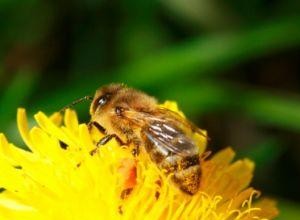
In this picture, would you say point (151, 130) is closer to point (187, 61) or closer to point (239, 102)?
point (187, 61)

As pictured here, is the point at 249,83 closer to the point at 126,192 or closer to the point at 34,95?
the point at 34,95

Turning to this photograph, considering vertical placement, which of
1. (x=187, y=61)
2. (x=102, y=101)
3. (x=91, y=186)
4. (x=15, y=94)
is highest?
(x=187, y=61)

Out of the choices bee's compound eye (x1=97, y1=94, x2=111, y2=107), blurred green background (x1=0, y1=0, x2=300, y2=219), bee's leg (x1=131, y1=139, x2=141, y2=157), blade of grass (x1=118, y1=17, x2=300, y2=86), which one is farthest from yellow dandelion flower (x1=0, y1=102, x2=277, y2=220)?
blade of grass (x1=118, y1=17, x2=300, y2=86)

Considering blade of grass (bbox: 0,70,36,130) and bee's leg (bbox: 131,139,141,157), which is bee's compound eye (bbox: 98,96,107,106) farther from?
blade of grass (bbox: 0,70,36,130)

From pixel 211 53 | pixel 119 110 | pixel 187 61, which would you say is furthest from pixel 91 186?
pixel 211 53

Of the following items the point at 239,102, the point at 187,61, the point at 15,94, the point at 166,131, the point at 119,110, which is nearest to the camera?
the point at 166,131

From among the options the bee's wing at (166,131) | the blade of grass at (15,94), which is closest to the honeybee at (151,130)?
the bee's wing at (166,131)
